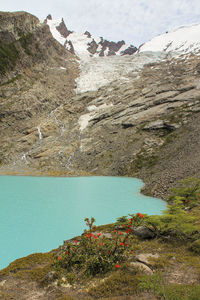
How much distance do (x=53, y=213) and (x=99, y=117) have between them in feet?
158

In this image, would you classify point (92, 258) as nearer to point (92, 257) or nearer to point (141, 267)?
point (92, 257)

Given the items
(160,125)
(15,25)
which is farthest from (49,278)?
(15,25)

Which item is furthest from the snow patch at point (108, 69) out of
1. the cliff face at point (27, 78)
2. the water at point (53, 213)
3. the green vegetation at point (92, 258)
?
the green vegetation at point (92, 258)

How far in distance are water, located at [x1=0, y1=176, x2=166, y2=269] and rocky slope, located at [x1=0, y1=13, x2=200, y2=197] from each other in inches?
183

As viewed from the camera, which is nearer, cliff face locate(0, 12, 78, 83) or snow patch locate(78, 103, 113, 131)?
snow patch locate(78, 103, 113, 131)

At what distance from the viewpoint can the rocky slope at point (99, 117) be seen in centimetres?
3838

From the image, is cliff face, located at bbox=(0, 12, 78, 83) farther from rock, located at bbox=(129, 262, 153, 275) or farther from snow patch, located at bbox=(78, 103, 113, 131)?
rock, located at bbox=(129, 262, 153, 275)

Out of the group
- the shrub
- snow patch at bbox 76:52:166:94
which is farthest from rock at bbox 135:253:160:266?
snow patch at bbox 76:52:166:94

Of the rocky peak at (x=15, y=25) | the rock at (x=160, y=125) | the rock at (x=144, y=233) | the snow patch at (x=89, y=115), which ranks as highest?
the rocky peak at (x=15, y=25)

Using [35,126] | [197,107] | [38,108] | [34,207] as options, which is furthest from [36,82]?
[34,207]

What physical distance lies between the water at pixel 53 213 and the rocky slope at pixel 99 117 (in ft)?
15.3

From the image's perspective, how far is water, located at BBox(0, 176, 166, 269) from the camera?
36.4ft

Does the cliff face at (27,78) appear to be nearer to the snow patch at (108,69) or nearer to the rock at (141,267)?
the snow patch at (108,69)

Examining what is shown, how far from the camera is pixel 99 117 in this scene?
61500 millimetres
